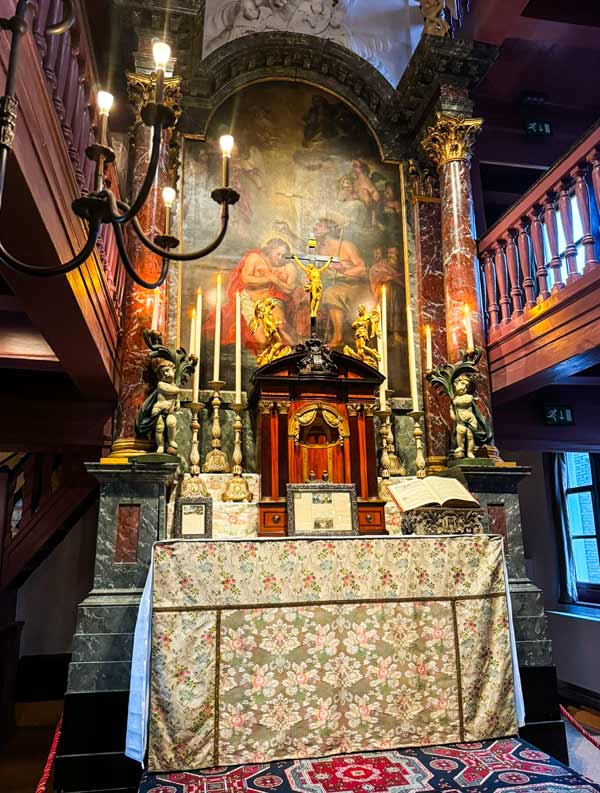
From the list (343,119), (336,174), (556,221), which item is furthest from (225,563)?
(343,119)

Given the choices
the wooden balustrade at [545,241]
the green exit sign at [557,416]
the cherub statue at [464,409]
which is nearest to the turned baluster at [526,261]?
the wooden balustrade at [545,241]

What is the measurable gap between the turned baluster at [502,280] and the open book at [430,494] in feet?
7.37

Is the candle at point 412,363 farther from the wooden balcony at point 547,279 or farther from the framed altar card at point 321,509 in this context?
the framed altar card at point 321,509

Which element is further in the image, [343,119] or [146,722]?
[343,119]

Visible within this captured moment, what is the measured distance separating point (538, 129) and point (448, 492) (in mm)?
6086

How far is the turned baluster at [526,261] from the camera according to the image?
524 cm

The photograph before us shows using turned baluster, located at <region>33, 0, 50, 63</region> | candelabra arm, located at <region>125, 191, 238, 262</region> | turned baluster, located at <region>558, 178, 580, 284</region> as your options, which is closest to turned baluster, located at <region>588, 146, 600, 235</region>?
turned baluster, located at <region>558, 178, 580, 284</region>

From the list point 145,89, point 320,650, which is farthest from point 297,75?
point 320,650

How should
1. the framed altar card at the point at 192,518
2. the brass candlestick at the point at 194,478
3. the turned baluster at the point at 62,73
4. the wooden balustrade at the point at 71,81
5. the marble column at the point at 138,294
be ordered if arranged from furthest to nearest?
the marble column at the point at 138,294 → the brass candlestick at the point at 194,478 → the framed altar card at the point at 192,518 → the turned baluster at the point at 62,73 → the wooden balustrade at the point at 71,81

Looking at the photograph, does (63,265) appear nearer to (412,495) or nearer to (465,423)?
(412,495)

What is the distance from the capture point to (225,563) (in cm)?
318

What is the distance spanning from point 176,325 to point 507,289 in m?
2.99

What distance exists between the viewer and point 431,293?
20.0ft

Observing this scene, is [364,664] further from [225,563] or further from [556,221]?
[556,221]
